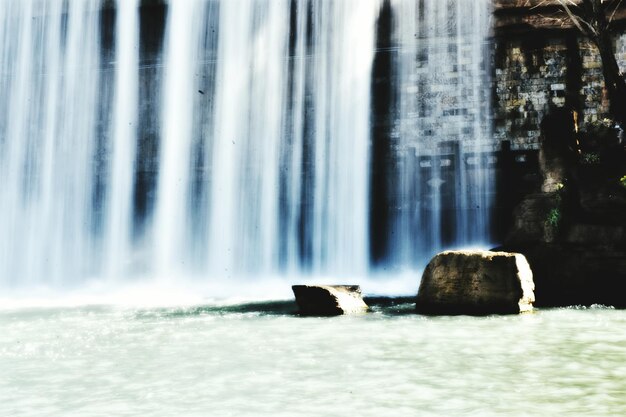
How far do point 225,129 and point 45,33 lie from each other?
21.9 feet

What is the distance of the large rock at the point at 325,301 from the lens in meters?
9.61

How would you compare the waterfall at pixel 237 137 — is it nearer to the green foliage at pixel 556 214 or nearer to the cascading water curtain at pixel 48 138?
the cascading water curtain at pixel 48 138

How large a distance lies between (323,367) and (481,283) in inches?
162

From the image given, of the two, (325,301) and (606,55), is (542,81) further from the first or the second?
(325,301)

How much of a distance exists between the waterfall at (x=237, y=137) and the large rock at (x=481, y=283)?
662 centimetres

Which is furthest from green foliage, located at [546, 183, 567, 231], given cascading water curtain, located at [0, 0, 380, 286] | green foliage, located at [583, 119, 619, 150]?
cascading water curtain, located at [0, 0, 380, 286]

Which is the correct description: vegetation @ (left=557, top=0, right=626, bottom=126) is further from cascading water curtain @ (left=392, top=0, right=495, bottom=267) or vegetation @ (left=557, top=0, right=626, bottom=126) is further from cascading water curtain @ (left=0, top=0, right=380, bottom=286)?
cascading water curtain @ (left=0, top=0, right=380, bottom=286)

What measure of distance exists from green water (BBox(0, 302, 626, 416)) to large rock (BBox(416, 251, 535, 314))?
37cm

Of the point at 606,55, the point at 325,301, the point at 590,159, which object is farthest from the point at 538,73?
the point at 325,301

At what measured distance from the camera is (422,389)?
482 centimetres

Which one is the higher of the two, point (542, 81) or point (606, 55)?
point (542, 81)

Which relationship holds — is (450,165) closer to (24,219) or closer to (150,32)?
(150,32)

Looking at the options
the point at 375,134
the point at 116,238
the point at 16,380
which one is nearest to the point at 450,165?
the point at 375,134

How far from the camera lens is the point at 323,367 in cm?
570
